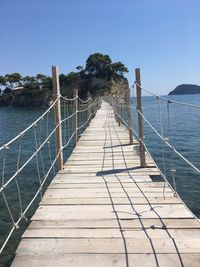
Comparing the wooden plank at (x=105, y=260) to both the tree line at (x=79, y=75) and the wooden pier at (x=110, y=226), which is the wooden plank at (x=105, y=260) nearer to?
the wooden pier at (x=110, y=226)

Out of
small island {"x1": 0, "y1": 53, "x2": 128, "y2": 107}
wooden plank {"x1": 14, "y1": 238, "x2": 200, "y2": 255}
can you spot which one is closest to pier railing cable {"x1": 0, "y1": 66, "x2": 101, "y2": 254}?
wooden plank {"x1": 14, "y1": 238, "x2": 200, "y2": 255}

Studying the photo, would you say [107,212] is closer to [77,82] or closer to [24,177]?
[24,177]

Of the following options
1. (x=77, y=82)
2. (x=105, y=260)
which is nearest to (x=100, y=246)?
(x=105, y=260)

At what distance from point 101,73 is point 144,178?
75.5 metres

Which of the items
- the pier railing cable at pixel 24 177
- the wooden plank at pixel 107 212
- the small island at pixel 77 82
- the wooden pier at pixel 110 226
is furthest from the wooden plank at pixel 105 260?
the small island at pixel 77 82

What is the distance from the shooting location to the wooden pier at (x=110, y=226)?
2994 mm

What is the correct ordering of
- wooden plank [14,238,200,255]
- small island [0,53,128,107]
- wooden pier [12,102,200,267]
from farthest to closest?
small island [0,53,128,107], wooden plank [14,238,200,255], wooden pier [12,102,200,267]

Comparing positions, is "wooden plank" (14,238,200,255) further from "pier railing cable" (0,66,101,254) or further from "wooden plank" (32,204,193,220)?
"wooden plank" (32,204,193,220)

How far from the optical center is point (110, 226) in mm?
3658

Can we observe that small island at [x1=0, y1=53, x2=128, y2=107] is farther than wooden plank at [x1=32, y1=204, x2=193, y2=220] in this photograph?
Yes

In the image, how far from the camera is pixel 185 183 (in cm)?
874

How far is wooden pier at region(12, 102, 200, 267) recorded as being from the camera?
2.99 metres

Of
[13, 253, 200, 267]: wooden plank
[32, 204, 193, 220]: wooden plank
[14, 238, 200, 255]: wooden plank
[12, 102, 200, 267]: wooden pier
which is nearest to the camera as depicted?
[13, 253, 200, 267]: wooden plank

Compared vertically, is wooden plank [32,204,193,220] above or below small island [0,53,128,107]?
below
